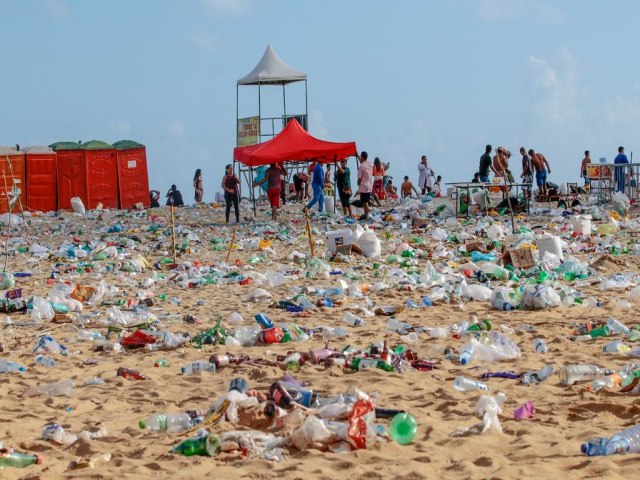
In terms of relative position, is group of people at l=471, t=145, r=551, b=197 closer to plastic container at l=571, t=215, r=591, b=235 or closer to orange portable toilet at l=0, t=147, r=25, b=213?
plastic container at l=571, t=215, r=591, b=235

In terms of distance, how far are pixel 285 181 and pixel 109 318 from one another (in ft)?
55.0

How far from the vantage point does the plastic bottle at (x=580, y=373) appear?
513 cm

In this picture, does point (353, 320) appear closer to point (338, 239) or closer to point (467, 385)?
point (467, 385)

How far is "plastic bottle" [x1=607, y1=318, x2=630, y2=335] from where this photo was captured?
661 centimetres

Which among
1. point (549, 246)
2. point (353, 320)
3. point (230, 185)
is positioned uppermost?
point (230, 185)

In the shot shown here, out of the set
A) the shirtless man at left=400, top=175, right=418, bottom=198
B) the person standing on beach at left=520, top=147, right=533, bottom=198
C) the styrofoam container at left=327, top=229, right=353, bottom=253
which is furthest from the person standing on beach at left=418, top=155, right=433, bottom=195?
the styrofoam container at left=327, top=229, right=353, bottom=253

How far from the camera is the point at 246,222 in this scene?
18.5m

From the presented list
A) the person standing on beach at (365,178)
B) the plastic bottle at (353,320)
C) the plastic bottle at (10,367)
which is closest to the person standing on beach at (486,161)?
the person standing on beach at (365,178)

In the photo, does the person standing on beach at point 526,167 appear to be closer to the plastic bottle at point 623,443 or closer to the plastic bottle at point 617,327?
the plastic bottle at point 617,327

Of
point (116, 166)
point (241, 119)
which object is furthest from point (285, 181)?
point (116, 166)

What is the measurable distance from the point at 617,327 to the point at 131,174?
18.8m

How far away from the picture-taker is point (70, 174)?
77.5 feet

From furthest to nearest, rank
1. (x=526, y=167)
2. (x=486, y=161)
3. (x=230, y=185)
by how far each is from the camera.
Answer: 1. (x=526, y=167)
2. (x=486, y=161)
3. (x=230, y=185)

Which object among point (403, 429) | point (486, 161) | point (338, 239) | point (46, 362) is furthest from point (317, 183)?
point (403, 429)
